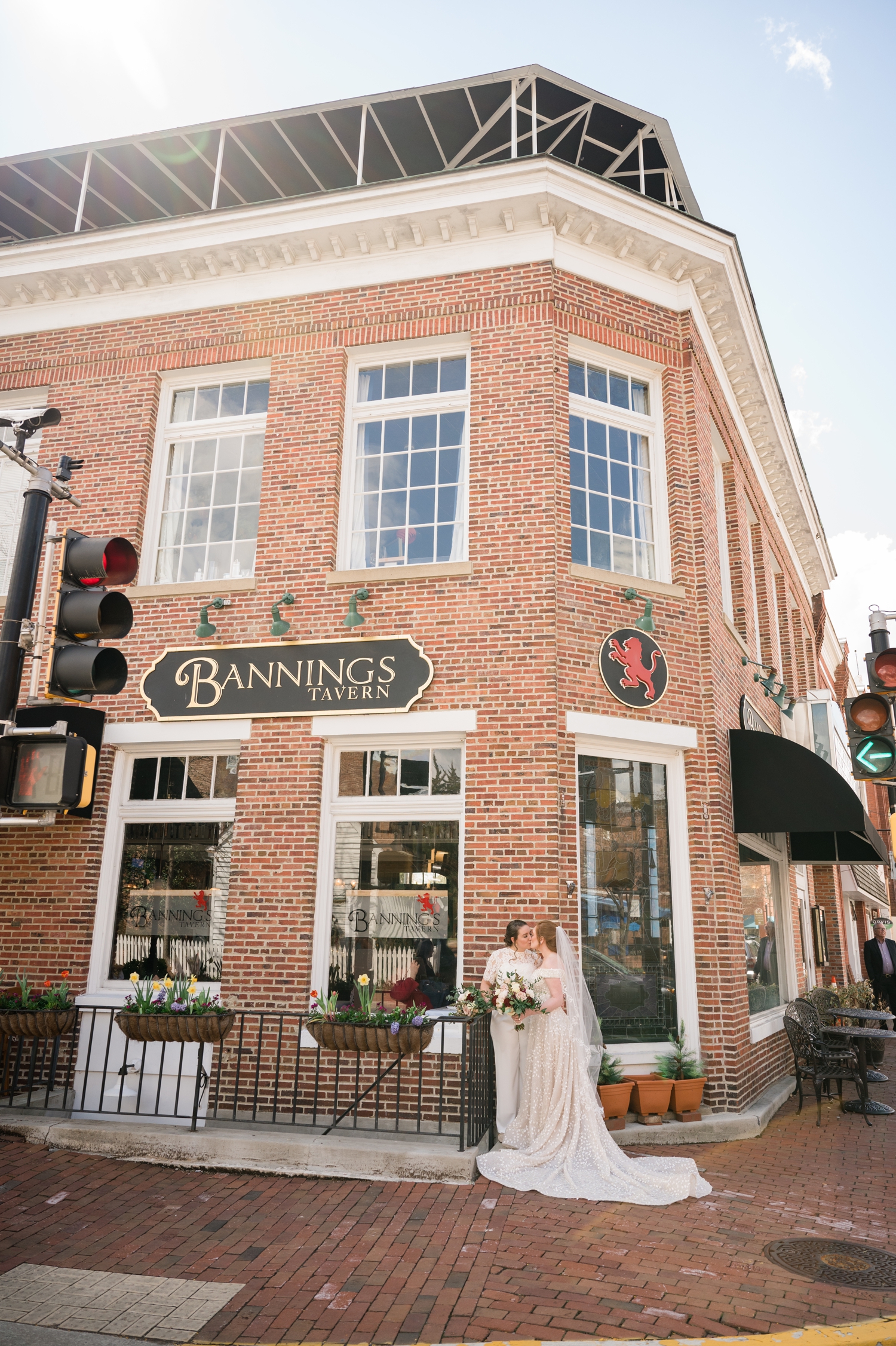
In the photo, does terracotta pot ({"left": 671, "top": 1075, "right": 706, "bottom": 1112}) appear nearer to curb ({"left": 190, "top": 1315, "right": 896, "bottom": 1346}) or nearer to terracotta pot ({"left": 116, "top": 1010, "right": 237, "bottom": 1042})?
curb ({"left": 190, "top": 1315, "right": 896, "bottom": 1346})

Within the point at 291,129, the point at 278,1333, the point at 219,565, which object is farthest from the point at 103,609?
the point at 291,129

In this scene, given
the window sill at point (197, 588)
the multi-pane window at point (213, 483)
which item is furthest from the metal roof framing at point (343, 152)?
the window sill at point (197, 588)

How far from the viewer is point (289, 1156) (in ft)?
22.1

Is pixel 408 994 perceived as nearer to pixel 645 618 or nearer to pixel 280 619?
pixel 280 619

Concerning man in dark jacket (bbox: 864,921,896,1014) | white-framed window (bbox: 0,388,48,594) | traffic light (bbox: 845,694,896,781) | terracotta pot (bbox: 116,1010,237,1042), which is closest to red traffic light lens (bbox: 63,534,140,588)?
traffic light (bbox: 845,694,896,781)

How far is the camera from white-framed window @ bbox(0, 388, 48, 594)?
11085 millimetres

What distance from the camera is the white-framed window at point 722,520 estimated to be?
11.5m

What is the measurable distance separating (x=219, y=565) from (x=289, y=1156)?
6.12 metres

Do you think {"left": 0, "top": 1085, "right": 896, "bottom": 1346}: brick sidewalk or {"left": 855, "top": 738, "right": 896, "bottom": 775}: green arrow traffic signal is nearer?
{"left": 0, "top": 1085, "right": 896, "bottom": 1346}: brick sidewalk

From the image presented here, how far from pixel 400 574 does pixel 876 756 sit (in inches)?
202

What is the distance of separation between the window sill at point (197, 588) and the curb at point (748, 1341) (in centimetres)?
692

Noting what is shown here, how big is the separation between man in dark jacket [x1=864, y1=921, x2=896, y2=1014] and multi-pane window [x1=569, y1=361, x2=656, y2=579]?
10.1 m

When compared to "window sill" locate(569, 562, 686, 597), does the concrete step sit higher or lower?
lower

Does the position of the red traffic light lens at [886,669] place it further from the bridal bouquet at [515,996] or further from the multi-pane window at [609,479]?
the multi-pane window at [609,479]
